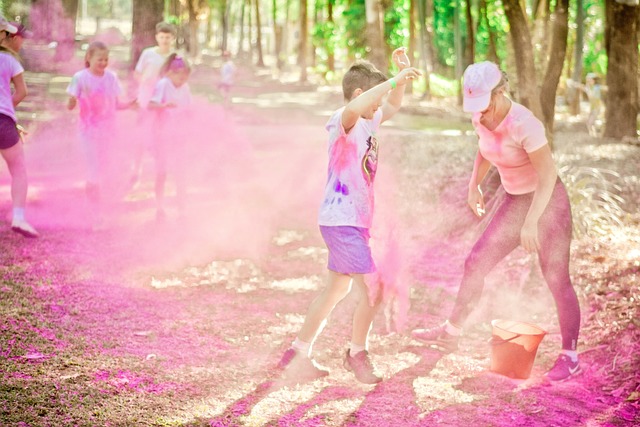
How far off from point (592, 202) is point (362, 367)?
4934mm

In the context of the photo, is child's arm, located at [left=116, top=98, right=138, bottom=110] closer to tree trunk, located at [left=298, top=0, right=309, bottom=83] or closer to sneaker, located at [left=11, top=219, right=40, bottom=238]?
sneaker, located at [left=11, top=219, right=40, bottom=238]

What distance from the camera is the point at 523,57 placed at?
Result: 956cm

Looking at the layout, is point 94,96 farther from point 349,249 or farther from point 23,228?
point 349,249

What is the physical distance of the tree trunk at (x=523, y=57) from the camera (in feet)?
30.9

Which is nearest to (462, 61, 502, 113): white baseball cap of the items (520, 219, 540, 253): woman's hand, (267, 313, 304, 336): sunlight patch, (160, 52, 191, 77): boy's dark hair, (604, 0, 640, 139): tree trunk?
(520, 219, 540, 253): woman's hand

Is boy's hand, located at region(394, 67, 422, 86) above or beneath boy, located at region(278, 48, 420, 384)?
above

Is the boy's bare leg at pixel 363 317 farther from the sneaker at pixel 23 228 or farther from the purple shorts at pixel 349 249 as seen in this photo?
the sneaker at pixel 23 228

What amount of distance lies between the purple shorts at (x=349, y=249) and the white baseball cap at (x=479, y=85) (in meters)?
0.99

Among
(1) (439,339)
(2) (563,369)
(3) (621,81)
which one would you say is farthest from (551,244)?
(3) (621,81)

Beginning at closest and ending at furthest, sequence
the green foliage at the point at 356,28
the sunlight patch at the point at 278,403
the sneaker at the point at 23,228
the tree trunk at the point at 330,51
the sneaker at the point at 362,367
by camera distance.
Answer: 1. the sunlight patch at the point at 278,403
2. the sneaker at the point at 362,367
3. the sneaker at the point at 23,228
4. the green foliage at the point at 356,28
5. the tree trunk at the point at 330,51

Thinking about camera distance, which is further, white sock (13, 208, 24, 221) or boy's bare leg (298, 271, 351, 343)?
white sock (13, 208, 24, 221)

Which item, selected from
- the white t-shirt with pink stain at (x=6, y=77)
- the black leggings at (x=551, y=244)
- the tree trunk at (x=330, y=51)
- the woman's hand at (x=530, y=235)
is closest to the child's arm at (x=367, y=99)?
the woman's hand at (x=530, y=235)

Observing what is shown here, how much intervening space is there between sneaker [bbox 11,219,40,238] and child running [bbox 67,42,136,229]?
82 cm

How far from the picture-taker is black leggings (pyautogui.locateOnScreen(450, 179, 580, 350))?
5.02 meters
